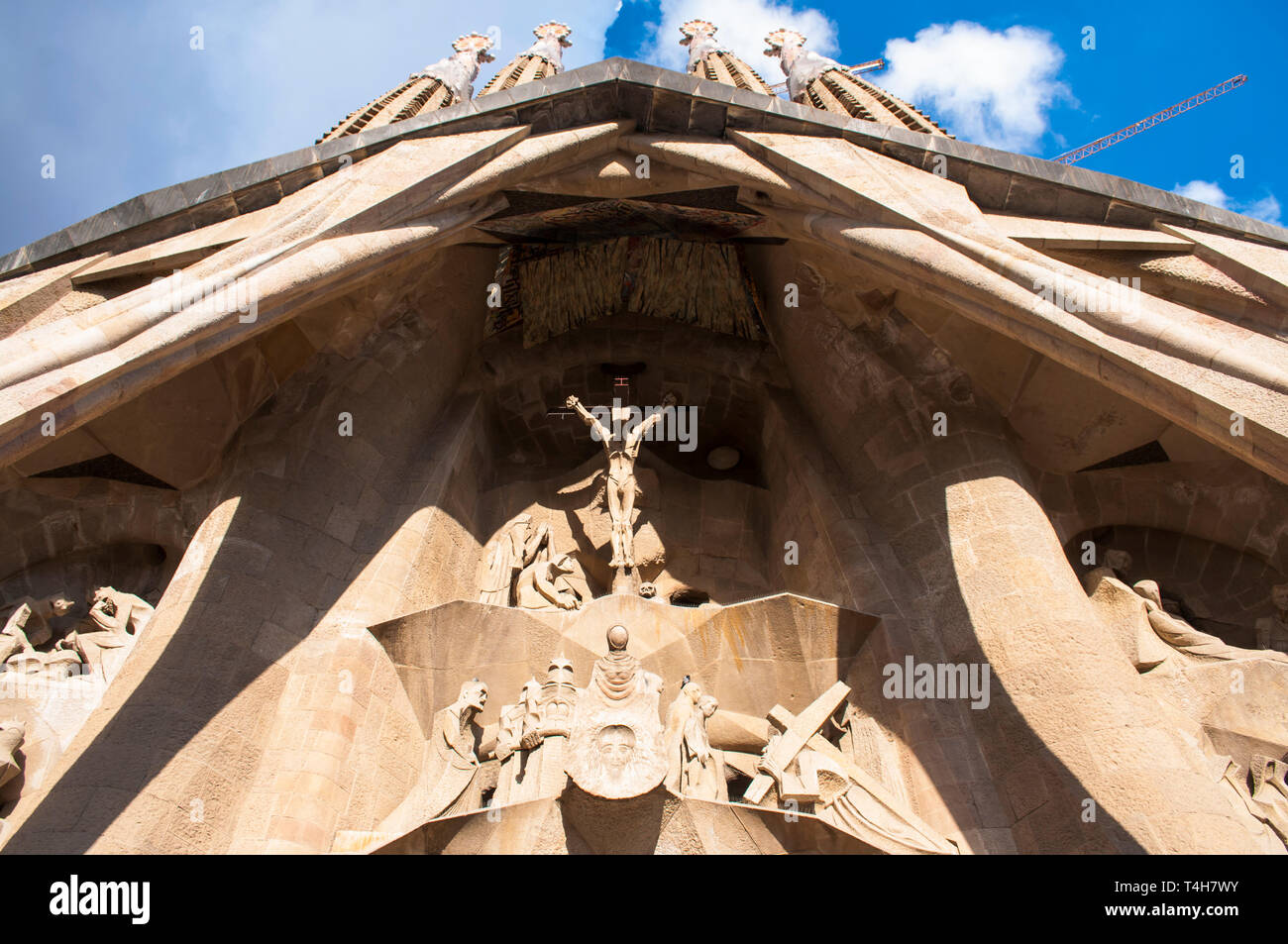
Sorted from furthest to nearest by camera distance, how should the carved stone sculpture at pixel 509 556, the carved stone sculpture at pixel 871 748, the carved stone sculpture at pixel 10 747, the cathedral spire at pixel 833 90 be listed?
the cathedral spire at pixel 833 90
the carved stone sculpture at pixel 509 556
the carved stone sculpture at pixel 871 748
the carved stone sculpture at pixel 10 747

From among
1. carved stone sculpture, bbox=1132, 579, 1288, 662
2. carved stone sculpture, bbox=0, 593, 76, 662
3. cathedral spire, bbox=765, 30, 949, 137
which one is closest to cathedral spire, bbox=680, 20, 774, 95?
cathedral spire, bbox=765, 30, 949, 137

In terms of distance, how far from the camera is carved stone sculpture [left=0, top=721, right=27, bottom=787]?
650cm

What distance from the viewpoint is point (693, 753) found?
264 inches

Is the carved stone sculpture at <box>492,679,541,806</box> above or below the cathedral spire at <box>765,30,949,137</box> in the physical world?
below

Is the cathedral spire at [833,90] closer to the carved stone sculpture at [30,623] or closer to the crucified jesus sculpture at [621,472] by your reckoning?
the crucified jesus sculpture at [621,472]

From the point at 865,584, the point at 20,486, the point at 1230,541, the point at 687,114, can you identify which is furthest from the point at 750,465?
the point at 20,486

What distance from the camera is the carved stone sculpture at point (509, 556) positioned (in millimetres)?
9375

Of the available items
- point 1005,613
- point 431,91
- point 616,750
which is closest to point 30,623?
point 616,750

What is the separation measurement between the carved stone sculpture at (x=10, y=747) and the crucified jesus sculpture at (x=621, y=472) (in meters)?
4.50

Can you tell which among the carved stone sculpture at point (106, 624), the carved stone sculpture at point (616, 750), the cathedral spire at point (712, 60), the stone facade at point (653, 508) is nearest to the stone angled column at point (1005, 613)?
the stone facade at point (653, 508)

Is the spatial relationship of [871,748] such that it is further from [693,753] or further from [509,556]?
[509,556]

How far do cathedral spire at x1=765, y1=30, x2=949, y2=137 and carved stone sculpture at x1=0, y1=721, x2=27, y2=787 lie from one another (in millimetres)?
13352

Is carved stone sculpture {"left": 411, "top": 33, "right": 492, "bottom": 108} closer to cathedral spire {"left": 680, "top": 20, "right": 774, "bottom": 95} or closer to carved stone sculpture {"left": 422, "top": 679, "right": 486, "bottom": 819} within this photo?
cathedral spire {"left": 680, "top": 20, "right": 774, "bottom": 95}
